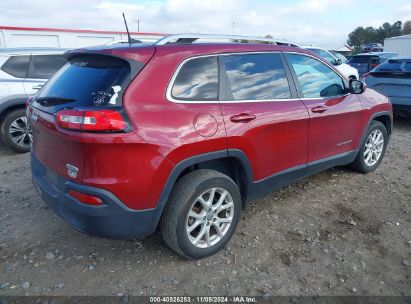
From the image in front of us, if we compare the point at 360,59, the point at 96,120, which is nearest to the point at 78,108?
the point at 96,120

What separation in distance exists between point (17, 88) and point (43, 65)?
63 centimetres

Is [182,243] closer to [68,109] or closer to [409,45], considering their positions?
[68,109]

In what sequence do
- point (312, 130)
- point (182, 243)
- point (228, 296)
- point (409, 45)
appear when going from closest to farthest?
point (228, 296) < point (182, 243) < point (312, 130) < point (409, 45)

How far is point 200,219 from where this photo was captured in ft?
9.34

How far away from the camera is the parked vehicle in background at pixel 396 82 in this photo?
6836 mm

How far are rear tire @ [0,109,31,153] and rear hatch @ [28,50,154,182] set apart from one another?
3.18 m

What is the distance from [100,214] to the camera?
7.77 ft

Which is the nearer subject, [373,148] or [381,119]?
[373,148]

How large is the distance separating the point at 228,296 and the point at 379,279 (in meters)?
1.18

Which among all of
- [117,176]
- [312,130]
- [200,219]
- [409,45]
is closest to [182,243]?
[200,219]

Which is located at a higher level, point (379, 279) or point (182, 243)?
point (182, 243)

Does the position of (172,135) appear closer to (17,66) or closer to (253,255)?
(253,255)

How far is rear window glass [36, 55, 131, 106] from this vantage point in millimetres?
2371

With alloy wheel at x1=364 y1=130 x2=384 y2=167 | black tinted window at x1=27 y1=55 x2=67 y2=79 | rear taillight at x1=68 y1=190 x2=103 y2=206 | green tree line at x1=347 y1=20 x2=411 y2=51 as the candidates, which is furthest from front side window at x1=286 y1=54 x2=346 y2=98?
green tree line at x1=347 y1=20 x2=411 y2=51
